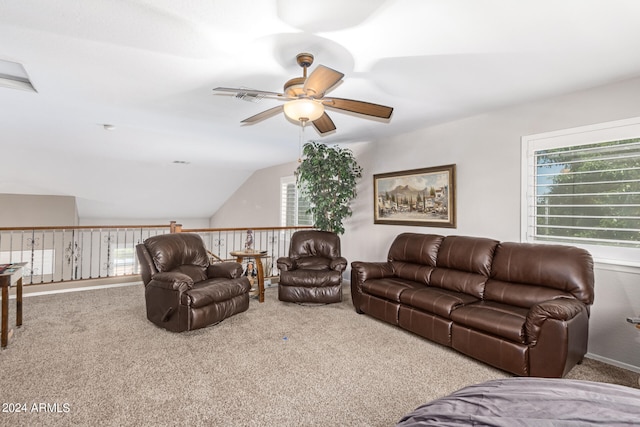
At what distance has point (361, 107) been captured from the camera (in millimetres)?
2533

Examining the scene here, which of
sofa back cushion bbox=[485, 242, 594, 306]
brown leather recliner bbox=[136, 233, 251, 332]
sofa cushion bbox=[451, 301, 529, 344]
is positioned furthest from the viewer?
brown leather recliner bbox=[136, 233, 251, 332]

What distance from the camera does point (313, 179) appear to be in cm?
513

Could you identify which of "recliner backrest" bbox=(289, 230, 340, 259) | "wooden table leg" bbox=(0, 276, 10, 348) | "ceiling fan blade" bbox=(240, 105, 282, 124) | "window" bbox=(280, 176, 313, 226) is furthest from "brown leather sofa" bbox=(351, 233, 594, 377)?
"wooden table leg" bbox=(0, 276, 10, 348)

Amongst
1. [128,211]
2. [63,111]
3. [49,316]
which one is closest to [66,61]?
[63,111]

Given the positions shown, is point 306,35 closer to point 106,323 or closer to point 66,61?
point 66,61

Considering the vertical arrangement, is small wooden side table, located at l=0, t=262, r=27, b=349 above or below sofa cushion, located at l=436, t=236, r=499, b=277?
below

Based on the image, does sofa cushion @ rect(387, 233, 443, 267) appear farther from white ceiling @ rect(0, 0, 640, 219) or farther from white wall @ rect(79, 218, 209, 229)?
white wall @ rect(79, 218, 209, 229)

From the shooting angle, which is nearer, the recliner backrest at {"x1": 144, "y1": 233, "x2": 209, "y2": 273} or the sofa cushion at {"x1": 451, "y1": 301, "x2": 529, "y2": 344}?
the sofa cushion at {"x1": 451, "y1": 301, "x2": 529, "y2": 344}

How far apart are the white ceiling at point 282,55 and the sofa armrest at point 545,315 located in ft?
6.25

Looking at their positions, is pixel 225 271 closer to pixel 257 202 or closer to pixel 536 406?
pixel 536 406

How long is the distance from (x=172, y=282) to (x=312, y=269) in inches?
75.8

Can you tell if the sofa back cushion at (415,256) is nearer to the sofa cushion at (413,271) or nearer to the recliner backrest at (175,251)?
the sofa cushion at (413,271)

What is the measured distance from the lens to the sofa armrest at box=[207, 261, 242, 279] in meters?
4.01

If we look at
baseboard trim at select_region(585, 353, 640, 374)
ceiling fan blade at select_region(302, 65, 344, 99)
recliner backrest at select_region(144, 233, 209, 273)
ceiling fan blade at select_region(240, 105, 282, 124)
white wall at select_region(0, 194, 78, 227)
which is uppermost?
ceiling fan blade at select_region(302, 65, 344, 99)
